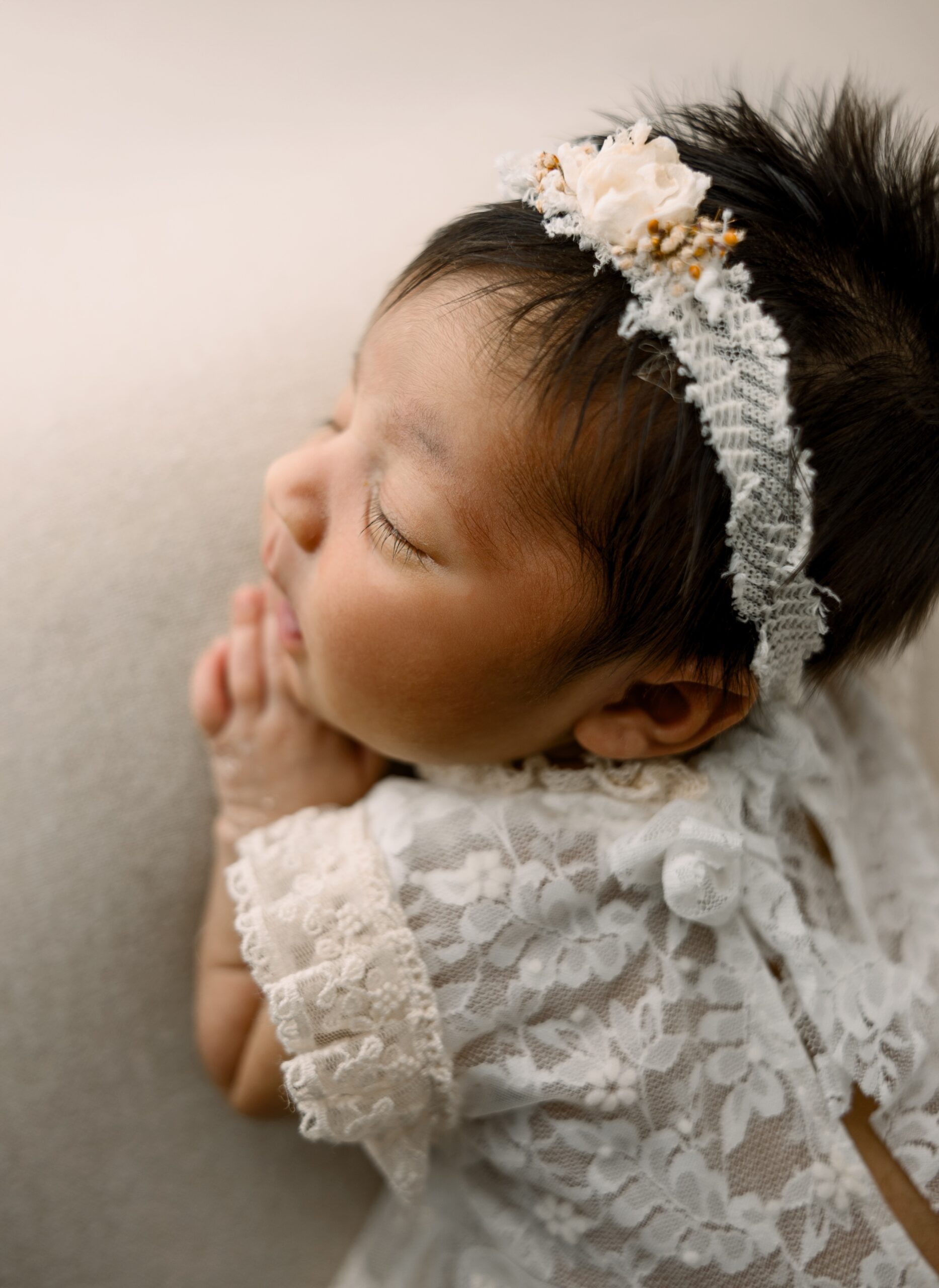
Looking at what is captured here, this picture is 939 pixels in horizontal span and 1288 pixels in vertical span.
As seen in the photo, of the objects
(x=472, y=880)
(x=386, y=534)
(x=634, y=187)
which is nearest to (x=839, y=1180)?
(x=472, y=880)

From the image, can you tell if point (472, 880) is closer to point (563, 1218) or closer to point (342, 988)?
point (342, 988)

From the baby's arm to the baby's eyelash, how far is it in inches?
9.2

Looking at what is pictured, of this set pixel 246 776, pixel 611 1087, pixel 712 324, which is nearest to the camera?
pixel 712 324

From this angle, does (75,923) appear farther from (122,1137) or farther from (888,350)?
(888,350)

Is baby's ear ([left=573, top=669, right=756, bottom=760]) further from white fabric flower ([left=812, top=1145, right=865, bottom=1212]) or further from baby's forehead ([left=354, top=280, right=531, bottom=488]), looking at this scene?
white fabric flower ([left=812, top=1145, right=865, bottom=1212])

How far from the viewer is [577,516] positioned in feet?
2.65

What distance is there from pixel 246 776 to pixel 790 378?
26.9 inches

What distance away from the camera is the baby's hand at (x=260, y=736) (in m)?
1.08

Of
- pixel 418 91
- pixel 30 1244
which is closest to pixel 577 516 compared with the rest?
pixel 30 1244

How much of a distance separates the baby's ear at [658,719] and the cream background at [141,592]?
46 cm

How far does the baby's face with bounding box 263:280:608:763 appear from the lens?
819 mm

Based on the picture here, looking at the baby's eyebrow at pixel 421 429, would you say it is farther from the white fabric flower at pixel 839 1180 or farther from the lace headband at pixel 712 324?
the white fabric flower at pixel 839 1180

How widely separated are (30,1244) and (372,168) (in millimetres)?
1346

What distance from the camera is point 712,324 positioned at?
782 mm
